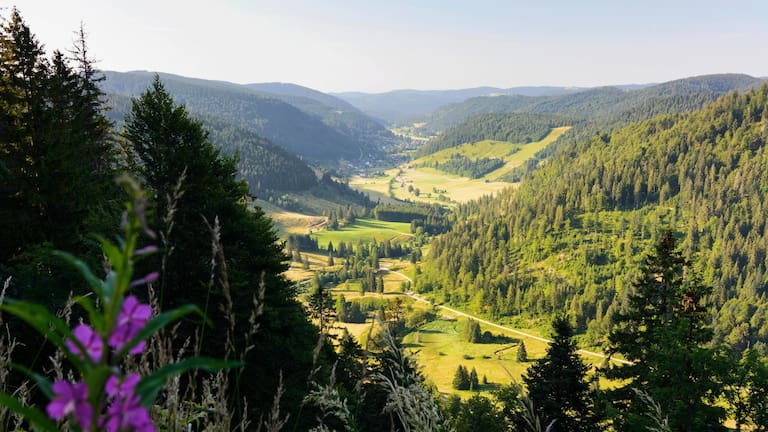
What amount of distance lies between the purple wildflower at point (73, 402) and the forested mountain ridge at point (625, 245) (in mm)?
146651

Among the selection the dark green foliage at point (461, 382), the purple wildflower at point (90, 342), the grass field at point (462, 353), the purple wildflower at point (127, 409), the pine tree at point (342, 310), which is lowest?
the grass field at point (462, 353)

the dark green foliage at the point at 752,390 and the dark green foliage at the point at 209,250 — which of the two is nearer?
the dark green foliage at the point at 209,250

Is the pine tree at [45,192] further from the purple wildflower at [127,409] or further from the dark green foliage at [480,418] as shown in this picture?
the dark green foliage at [480,418]

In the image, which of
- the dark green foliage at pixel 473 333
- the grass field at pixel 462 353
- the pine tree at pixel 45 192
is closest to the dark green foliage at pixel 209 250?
the pine tree at pixel 45 192

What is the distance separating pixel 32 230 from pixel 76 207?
4.58 ft

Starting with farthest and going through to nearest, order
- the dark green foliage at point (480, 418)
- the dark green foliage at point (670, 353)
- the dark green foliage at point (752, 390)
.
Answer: the dark green foliage at point (480, 418), the dark green foliage at point (752, 390), the dark green foliage at point (670, 353)

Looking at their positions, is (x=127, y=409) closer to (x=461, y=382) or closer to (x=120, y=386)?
(x=120, y=386)

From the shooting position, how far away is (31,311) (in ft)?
3.27

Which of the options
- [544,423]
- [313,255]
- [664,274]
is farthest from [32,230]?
[313,255]

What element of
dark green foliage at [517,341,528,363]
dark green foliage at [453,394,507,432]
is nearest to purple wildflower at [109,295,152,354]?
dark green foliage at [453,394,507,432]

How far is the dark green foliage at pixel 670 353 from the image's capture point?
55.0 ft

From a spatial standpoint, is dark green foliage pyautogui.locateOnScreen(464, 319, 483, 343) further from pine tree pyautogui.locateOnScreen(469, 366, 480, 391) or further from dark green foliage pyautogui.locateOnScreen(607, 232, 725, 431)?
dark green foliage pyautogui.locateOnScreen(607, 232, 725, 431)

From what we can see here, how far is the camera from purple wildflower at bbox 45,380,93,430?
0.89 m

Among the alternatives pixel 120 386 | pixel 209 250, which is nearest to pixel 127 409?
pixel 120 386
